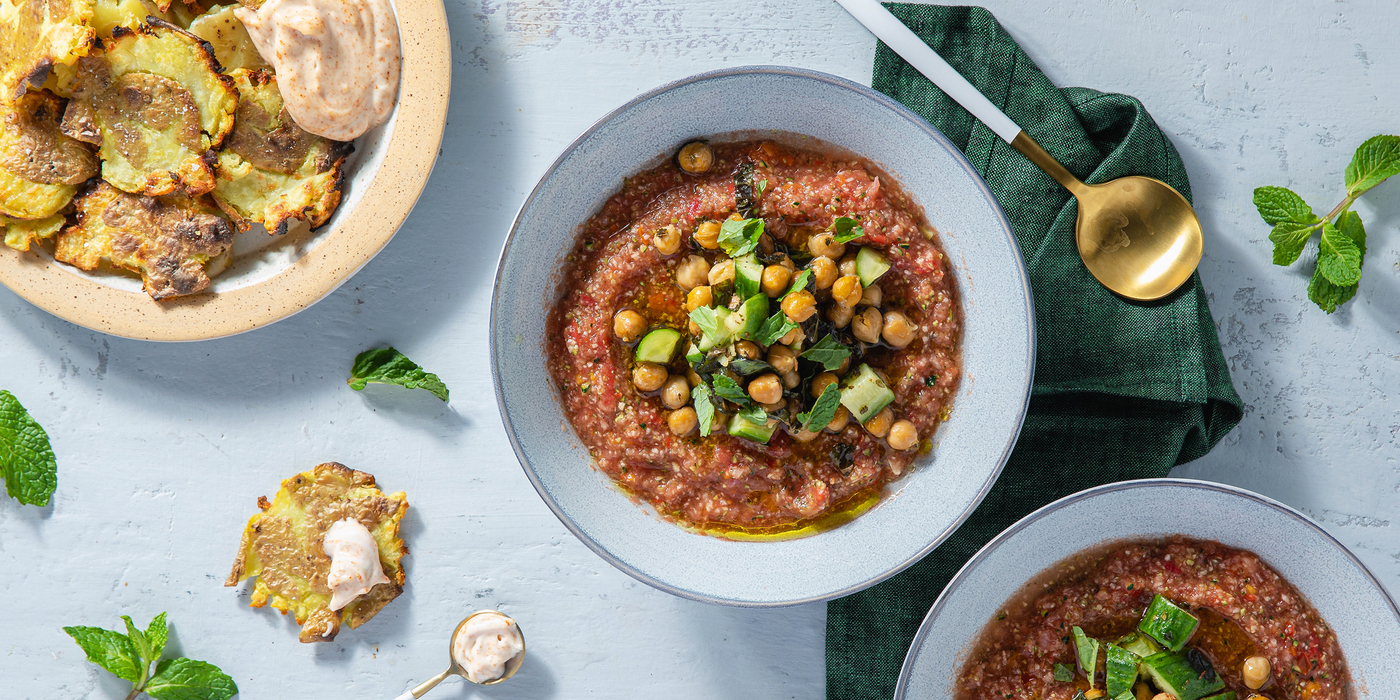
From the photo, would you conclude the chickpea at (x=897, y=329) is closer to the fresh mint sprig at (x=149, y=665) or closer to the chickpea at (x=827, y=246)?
the chickpea at (x=827, y=246)

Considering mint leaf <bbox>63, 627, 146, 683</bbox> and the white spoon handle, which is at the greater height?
mint leaf <bbox>63, 627, 146, 683</bbox>

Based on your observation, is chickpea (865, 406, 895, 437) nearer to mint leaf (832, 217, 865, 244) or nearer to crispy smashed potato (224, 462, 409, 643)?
mint leaf (832, 217, 865, 244)

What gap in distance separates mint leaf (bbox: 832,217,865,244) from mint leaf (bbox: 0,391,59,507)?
3487 millimetres

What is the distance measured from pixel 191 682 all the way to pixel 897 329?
10.9 feet

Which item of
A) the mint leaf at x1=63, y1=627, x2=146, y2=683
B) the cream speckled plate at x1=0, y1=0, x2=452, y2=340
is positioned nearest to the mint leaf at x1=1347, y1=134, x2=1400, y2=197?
the cream speckled plate at x1=0, y1=0, x2=452, y2=340

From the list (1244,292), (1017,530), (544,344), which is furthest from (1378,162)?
(544,344)

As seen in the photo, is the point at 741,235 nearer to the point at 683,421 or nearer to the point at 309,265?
the point at 683,421

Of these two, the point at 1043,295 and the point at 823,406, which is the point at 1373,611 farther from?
the point at 823,406

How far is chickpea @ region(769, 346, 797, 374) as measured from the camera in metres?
2.96

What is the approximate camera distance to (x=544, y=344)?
317 centimetres

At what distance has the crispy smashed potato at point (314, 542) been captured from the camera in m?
3.48

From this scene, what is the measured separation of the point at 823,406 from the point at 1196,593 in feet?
5.06

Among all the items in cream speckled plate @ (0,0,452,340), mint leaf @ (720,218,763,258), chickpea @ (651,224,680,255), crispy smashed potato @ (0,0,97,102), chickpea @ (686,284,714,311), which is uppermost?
crispy smashed potato @ (0,0,97,102)

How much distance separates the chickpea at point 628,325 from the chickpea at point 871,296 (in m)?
0.82
